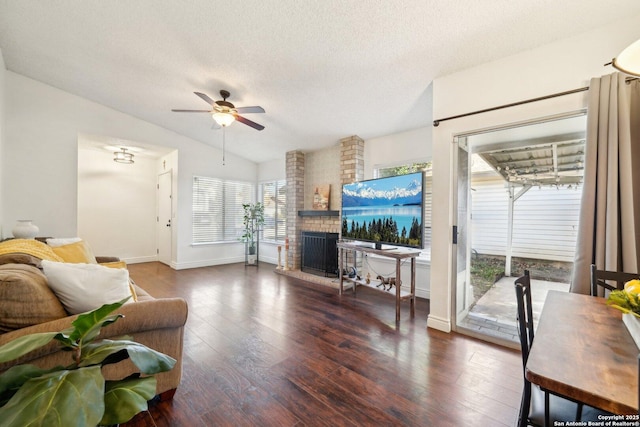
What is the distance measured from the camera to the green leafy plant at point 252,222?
6148 mm

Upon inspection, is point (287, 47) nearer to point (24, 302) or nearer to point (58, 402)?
point (24, 302)

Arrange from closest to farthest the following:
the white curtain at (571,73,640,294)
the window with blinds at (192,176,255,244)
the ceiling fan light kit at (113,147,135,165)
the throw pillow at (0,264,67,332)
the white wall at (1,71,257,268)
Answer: the throw pillow at (0,264,67,332)
the white curtain at (571,73,640,294)
the white wall at (1,71,257,268)
the ceiling fan light kit at (113,147,135,165)
the window with blinds at (192,176,255,244)

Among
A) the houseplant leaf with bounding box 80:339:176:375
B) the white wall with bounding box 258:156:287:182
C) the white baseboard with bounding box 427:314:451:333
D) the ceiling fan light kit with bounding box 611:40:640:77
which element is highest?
the white wall with bounding box 258:156:287:182

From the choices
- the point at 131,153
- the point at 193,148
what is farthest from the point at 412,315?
the point at 131,153

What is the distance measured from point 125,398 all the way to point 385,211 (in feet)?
10.2

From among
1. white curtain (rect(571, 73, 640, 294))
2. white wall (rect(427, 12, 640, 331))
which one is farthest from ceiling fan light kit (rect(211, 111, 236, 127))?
white curtain (rect(571, 73, 640, 294))

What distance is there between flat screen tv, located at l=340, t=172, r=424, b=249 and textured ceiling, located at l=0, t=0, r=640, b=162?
99 centimetres

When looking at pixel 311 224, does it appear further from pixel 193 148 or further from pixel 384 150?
pixel 193 148

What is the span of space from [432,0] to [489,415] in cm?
278

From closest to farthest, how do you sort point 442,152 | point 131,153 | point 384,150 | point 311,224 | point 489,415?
1. point 489,415
2. point 442,152
3. point 384,150
4. point 311,224
5. point 131,153

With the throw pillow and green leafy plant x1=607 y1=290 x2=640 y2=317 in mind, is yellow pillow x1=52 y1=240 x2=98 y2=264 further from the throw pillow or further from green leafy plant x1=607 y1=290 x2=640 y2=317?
green leafy plant x1=607 y1=290 x2=640 y2=317

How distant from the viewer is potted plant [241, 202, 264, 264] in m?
6.15

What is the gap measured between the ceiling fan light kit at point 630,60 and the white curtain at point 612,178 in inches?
40.3

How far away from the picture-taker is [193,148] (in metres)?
5.62
